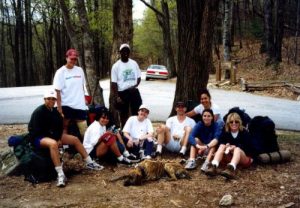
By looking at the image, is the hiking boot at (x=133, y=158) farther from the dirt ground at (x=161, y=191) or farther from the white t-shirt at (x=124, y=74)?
the white t-shirt at (x=124, y=74)

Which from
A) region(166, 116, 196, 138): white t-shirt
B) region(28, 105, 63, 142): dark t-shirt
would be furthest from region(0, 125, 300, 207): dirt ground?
region(166, 116, 196, 138): white t-shirt

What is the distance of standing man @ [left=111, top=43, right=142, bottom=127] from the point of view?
8.51 metres

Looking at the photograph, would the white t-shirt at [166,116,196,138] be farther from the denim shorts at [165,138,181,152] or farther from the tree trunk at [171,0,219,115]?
the tree trunk at [171,0,219,115]

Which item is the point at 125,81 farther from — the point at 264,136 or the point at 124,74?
the point at 264,136

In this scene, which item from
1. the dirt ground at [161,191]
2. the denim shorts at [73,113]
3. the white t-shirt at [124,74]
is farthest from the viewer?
the white t-shirt at [124,74]

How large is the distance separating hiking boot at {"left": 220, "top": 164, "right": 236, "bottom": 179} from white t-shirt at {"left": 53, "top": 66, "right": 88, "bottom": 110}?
279cm

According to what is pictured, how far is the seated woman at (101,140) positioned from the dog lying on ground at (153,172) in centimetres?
89

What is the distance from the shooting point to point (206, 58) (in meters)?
9.12

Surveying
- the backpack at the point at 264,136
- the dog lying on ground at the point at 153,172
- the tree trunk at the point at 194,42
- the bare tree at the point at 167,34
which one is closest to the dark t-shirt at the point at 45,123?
the dog lying on ground at the point at 153,172

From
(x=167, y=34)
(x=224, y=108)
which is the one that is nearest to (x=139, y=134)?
(x=224, y=108)

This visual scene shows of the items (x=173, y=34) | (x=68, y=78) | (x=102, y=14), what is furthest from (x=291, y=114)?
(x=173, y=34)

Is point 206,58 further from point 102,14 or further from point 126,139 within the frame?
point 102,14

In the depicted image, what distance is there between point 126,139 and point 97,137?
2.27ft

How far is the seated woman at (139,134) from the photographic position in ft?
26.2
